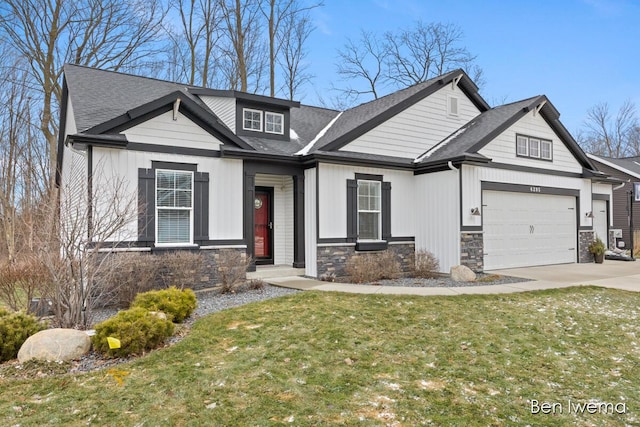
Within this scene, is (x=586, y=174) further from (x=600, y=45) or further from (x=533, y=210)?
(x=600, y=45)

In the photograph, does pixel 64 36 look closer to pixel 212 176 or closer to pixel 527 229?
pixel 212 176

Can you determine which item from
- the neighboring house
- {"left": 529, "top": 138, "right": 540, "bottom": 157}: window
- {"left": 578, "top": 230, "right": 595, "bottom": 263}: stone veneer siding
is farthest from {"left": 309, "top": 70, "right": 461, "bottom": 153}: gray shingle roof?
the neighboring house

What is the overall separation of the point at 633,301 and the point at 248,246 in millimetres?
7787

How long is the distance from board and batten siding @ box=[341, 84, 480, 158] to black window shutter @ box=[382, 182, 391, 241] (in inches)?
36.8

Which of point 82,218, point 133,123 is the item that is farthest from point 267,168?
point 82,218

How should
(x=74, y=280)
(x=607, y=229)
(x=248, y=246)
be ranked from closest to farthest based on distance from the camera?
(x=74, y=280), (x=248, y=246), (x=607, y=229)

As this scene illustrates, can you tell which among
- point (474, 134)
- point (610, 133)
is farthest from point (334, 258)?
point (610, 133)

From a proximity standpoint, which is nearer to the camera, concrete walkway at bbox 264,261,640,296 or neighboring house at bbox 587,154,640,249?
concrete walkway at bbox 264,261,640,296

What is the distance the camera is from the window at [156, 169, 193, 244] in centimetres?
905

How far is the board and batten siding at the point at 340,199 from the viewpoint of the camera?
10.6 metres

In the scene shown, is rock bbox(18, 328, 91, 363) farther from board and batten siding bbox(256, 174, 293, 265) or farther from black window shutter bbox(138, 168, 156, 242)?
board and batten siding bbox(256, 174, 293, 265)

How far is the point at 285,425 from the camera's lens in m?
Answer: 3.54

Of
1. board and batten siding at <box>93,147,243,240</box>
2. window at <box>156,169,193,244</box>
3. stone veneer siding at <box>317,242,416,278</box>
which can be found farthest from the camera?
stone veneer siding at <box>317,242,416,278</box>

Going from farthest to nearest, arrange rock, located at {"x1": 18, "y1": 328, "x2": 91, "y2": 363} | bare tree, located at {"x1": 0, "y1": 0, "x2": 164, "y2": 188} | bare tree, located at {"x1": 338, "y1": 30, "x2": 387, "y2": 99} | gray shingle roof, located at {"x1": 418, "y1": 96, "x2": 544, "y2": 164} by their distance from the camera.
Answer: bare tree, located at {"x1": 338, "y1": 30, "x2": 387, "y2": 99} < bare tree, located at {"x1": 0, "y1": 0, "x2": 164, "y2": 188} < gray shingle roof, located at {"x1": 418, "y1": 96, "x2": 544, "y2": 164} < rock, located at {"x1": 18, "y1": 328, "x2": 91, "y2": 363}
